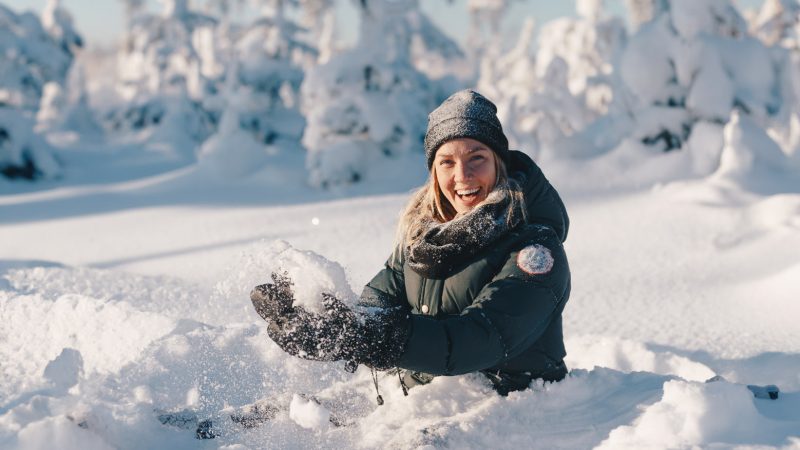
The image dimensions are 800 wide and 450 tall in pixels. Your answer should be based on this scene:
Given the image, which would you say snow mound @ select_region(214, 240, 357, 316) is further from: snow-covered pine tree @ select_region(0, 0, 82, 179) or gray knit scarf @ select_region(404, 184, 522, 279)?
snow-covered pine tree @ select_region(0, 0, 82, 179)

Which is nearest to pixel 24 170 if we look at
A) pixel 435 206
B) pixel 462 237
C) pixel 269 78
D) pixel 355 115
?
pixel 269 78

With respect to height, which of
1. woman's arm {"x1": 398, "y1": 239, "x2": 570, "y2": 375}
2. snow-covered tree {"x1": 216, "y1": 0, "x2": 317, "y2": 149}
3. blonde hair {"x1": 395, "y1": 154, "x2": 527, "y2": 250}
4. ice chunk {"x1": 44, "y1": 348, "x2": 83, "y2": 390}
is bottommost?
ice chunk {"x1": 44, "y1": 348, "x2": 83, "y2": 390}

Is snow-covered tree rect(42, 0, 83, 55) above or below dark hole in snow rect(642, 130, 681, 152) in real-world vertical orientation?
above

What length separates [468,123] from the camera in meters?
2.27

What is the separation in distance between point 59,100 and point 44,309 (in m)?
32.4

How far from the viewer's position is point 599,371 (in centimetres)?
Answer: 262

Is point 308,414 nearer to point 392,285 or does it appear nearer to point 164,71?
point 392,285

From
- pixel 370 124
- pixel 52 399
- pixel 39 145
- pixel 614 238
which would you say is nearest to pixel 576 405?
pixel 52 399

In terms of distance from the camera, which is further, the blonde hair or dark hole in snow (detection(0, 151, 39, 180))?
dark hole in snow (detection(0, 151, 39, 180))

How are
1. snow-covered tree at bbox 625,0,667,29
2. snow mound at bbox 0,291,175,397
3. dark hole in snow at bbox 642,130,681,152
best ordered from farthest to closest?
snow-covered tree at bbox 625,0,667,29, dark hole in snow at bbox 642,130,681,152, snow mound at bbox 0,291,175,397

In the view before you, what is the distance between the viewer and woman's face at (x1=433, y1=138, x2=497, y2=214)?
7.59 ft

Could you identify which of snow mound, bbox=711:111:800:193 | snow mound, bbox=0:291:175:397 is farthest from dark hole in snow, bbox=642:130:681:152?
snow mound, bbox=0:291:175:397

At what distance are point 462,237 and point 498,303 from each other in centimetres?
27

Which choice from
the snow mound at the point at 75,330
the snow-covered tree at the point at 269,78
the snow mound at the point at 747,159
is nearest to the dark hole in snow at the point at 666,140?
the snow mound at the point at 747,159
